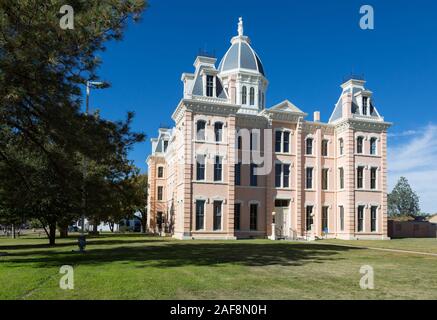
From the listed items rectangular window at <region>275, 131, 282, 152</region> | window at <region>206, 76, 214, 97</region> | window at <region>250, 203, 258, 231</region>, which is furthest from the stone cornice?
window at <region>250, 203, 258, 231</region>

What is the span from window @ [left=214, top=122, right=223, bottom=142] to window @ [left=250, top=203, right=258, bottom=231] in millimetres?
6942

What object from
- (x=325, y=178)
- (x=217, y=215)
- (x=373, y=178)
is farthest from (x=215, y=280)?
(x=373, y=178)

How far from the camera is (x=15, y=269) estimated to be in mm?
14344

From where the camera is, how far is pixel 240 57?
4334 centimetres

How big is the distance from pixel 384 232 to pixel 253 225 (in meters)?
13.4

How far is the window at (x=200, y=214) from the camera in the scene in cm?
3606

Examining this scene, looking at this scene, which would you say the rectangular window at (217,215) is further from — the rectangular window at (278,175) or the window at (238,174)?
the rectangular window at (278,175)

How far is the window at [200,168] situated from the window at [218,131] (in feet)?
7.23

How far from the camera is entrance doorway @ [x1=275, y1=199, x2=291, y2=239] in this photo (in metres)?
40.4

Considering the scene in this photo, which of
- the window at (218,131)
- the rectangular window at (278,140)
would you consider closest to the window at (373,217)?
the rectangular window at (278,140)

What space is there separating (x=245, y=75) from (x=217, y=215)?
14.7 metres

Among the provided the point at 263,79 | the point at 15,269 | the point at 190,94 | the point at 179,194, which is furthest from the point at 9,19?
the point at 263,79

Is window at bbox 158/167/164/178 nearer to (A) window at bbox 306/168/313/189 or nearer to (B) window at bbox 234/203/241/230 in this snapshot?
(B) window at bbox 234/203/241/230

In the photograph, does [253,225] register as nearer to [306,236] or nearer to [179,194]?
[306,236]
